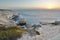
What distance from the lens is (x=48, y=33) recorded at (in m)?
1.27

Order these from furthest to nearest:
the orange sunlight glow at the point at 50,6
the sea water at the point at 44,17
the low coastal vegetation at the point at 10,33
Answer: the orange sunlight glow at the point at 50,6, the sea water at the point at 44,17, the low coastal vegetation at the point at 10,33

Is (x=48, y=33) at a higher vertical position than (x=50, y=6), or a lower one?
lower

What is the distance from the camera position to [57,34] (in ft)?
4.18

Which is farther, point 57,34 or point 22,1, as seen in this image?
point 22,1

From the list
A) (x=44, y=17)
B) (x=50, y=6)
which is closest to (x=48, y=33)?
(x=44, y=17)

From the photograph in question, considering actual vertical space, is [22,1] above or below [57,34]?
above

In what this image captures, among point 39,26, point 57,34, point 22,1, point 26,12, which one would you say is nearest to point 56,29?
point 57,34

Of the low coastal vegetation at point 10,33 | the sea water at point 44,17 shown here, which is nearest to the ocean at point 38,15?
the sea water at point 44,17

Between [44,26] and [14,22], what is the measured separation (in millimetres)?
321

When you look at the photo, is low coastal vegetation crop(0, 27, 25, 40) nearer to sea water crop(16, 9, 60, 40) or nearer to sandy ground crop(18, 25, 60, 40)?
sandy ground crop(18, 25, 60, 40)

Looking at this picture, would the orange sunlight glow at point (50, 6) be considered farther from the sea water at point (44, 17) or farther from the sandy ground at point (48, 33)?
the sandy ground at point (48, 33)

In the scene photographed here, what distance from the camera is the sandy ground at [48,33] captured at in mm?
1211

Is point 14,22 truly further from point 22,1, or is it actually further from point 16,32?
point 22,1

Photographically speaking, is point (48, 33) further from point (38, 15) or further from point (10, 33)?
point (10, 33)
